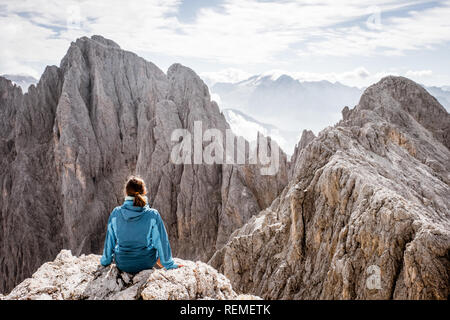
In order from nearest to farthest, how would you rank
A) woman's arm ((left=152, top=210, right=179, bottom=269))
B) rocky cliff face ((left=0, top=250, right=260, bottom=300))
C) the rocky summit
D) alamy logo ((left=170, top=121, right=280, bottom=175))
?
rocky cliff face ((left=0, top=250, right=260, bottom=300)) → woman's arm ((left=152, top=210, right=179, bottom=269)) → the rocky summit → alamy logo ((left=170, top=121, right=280, bottom=175))

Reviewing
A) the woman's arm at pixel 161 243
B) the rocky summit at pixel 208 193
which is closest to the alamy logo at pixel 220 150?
the rocky summit at pixel 208 193

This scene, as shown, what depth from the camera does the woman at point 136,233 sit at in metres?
6.19

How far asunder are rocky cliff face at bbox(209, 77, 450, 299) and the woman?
7853 millimetres

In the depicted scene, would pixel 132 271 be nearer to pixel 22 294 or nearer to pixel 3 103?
pixel 22 294

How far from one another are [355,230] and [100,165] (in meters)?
47.7

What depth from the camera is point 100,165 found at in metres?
52.4

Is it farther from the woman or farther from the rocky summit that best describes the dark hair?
the rocky summit

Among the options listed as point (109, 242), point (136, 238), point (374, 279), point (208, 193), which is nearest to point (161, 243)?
point (136, 238)

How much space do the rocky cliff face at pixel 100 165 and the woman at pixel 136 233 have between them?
31537 mm

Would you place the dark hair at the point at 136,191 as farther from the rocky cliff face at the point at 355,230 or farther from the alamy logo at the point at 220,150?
the alamy logo at the point at 220,150

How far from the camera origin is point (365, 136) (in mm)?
20359

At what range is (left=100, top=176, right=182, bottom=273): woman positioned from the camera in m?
6.19

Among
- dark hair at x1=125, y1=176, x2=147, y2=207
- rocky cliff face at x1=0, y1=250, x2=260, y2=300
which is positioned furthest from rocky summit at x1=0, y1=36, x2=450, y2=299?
dark hair at x1=125, y1=176, x2=147, y2=207

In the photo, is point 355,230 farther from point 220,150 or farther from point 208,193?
point 220,150
